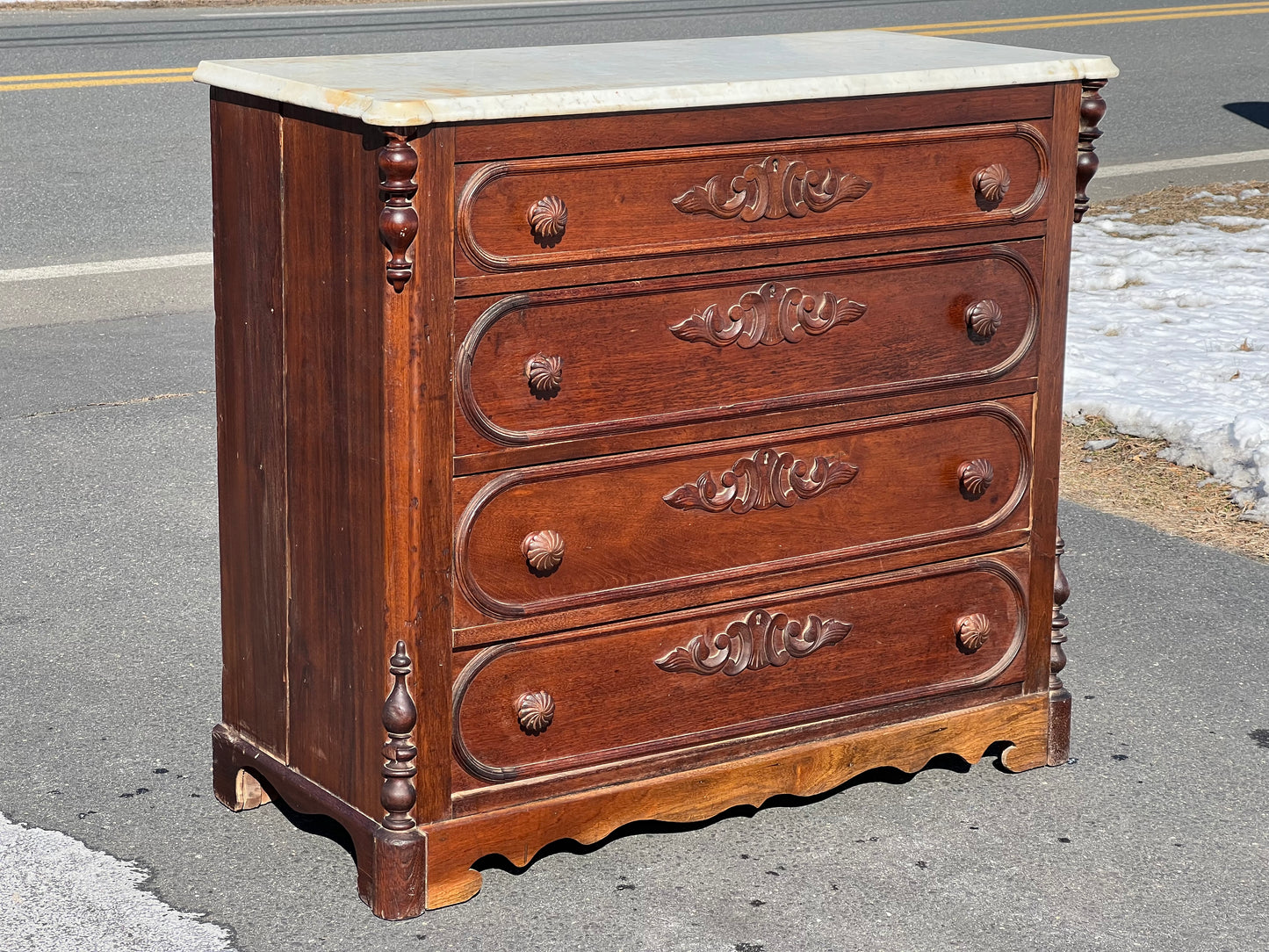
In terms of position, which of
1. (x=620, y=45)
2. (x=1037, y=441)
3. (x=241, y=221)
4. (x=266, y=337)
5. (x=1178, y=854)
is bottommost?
(x=1178, y=854)

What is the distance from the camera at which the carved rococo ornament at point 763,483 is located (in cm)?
336

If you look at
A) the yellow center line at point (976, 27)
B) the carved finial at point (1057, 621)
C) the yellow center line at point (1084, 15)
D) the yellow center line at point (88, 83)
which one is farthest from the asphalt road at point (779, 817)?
the yellow center line at point (1084, 15)

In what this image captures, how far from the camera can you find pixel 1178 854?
3.55 meters

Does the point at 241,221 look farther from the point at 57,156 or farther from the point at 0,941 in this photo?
the point at 57,156

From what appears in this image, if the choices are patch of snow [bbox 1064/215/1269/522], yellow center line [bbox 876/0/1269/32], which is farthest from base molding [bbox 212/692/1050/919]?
yellow center line [bbox 876/0/1269/32]

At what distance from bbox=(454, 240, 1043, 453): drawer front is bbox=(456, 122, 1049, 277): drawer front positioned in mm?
76

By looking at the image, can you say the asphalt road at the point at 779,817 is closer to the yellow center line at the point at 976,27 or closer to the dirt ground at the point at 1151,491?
the dirt ground at the point at 1151,491

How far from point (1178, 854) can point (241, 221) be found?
87.2 inches

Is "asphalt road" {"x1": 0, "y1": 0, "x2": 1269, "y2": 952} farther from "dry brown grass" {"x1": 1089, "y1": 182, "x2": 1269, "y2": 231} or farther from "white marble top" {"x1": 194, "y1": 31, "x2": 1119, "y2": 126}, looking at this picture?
"dry brown grass" {"x1": 1089, "y1": 182, "x2": 1269, "y2": 231}

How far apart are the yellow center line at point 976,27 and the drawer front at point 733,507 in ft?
24.3

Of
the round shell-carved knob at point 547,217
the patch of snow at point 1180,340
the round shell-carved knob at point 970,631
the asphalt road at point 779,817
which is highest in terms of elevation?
the round shell-carved knob at point 547,217

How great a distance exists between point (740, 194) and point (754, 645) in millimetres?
896

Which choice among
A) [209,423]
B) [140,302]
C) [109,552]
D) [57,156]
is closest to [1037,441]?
[109,552]

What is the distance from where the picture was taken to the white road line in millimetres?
7790
